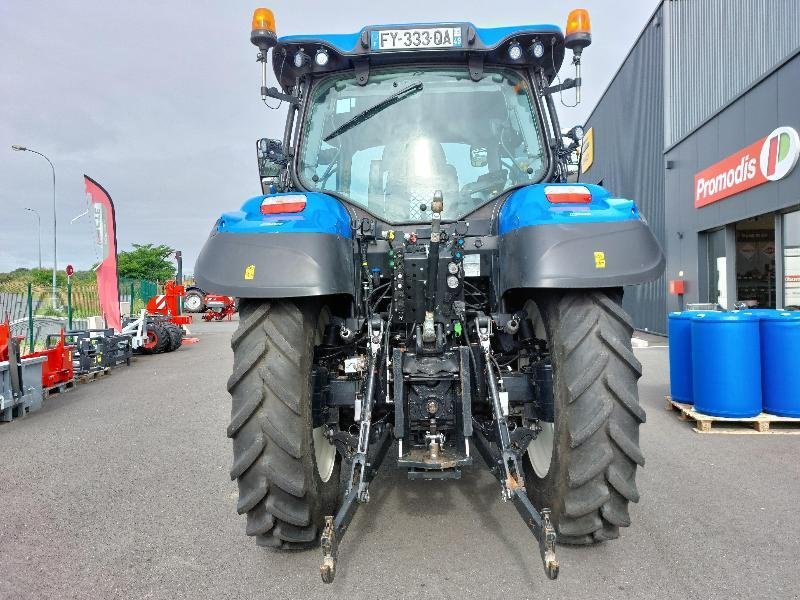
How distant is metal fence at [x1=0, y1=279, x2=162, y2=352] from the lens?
1318 centimetres

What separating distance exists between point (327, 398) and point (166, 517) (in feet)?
4.93

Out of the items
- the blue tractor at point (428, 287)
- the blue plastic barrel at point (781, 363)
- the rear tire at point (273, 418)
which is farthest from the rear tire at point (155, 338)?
the blue plastic barrel at point (781, 363)

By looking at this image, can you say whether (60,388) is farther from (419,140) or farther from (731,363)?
(731,363)

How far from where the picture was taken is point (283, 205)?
9.39 ft

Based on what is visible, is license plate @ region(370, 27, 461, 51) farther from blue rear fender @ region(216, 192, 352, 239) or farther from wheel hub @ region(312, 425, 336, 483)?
wheel hub @ region(312, 425, 336, 483)

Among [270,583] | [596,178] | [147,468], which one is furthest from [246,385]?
[596,178]

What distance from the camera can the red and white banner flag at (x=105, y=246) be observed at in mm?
12406

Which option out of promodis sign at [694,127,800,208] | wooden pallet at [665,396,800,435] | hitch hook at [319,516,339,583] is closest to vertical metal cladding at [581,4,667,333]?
promodis sign at [694,127,800,208]

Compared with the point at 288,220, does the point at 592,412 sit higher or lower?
lower

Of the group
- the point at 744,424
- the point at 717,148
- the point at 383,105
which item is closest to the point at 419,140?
the point at 383,105

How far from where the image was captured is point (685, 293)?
14266mm

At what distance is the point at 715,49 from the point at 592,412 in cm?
1298

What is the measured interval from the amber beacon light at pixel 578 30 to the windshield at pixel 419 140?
37 cm

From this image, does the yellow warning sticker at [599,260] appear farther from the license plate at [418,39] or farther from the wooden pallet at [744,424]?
the wooden pallet at [744,424]
